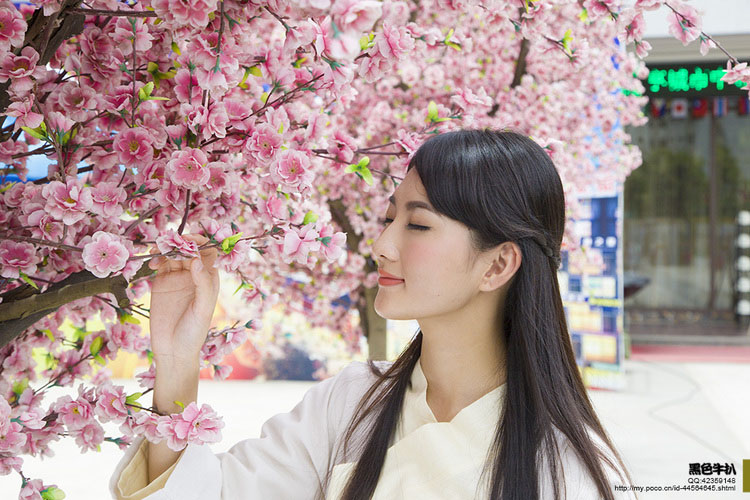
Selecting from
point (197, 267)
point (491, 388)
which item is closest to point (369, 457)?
point (491, 388)

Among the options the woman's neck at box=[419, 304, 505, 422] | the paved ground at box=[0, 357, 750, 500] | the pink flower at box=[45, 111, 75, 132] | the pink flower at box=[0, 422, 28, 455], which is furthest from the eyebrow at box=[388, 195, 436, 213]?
the paved ground at box=[0, 357, 750, 500]

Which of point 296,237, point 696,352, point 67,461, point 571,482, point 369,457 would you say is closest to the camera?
point 296,237

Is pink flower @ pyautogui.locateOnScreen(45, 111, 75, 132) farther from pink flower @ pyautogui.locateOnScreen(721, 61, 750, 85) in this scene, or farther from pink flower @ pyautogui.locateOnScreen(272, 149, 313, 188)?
pink flower @ pyautogui.locateOnScreen(721, 61, 750, 85)

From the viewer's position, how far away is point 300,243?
36.8 inches

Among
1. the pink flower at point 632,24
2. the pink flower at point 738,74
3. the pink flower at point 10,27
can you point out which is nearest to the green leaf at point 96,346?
the pink flower at point 10,27

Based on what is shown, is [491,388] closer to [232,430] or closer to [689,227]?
[232,430]

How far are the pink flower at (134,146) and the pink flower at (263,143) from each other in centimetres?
14

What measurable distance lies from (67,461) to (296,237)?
400 centimetres

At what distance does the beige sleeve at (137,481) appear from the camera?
1.03m

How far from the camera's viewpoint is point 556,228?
1.21m

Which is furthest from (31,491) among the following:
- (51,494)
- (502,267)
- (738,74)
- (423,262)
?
(738,74)

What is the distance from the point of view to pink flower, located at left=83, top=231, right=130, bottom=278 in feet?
2.68

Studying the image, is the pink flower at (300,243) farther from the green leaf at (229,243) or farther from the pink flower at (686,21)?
the pink flower at (686,21)

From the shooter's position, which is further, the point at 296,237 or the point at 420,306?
the point at 420,306
